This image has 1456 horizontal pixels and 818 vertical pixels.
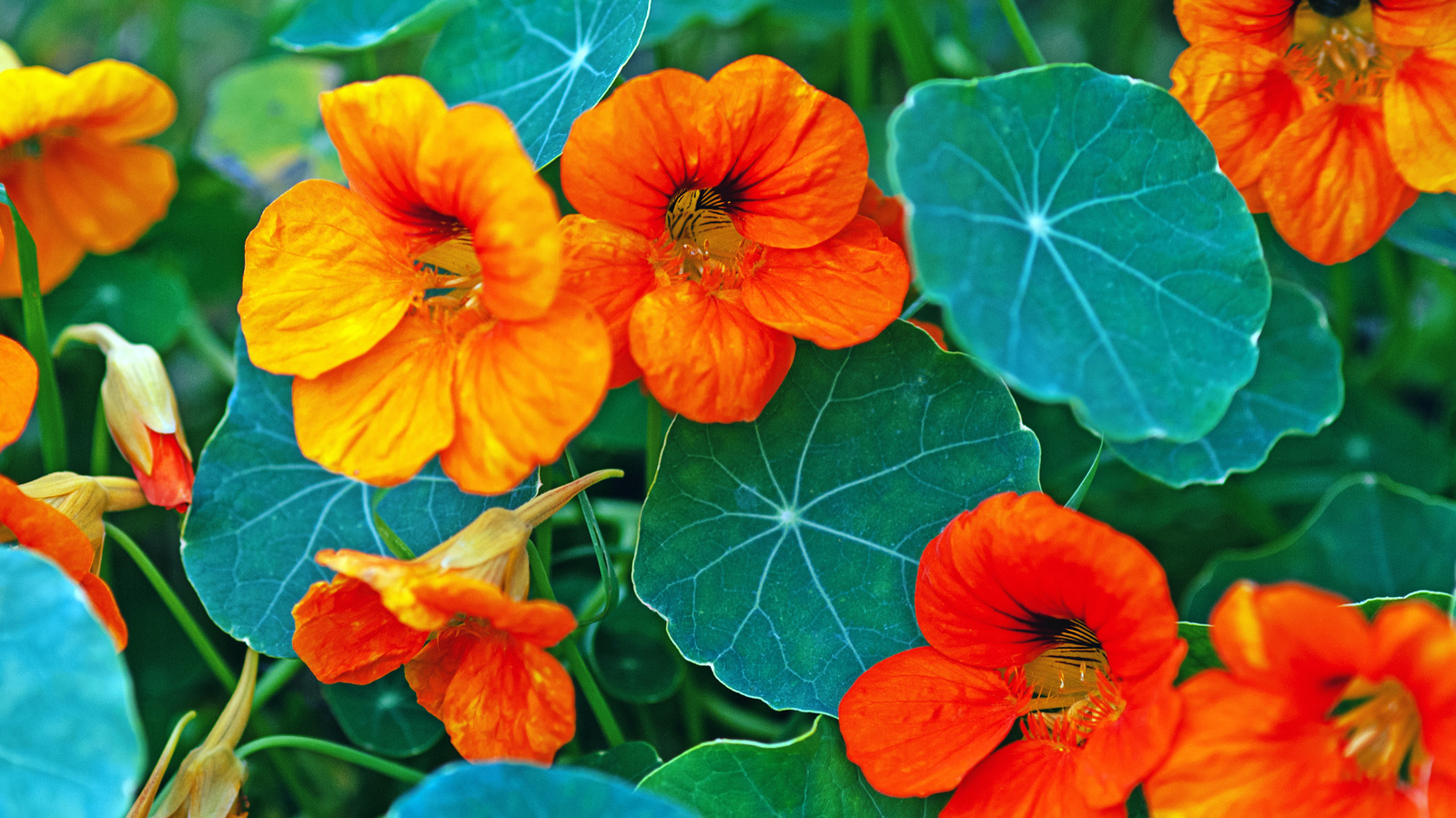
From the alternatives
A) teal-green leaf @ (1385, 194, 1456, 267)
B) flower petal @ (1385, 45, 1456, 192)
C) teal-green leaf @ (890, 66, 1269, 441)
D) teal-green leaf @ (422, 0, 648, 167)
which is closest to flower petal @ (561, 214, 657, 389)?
teal-green leaf @ (422, 0, 648, 167)

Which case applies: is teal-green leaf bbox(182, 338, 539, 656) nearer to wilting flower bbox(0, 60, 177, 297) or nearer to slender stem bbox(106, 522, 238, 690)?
slender stem bbox(106, 522, 238, 690)

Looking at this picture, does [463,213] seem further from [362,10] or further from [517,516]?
[362,10]

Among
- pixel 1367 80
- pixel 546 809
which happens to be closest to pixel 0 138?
pixel 546 809

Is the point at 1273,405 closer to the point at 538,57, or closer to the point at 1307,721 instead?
the point at 1307,721

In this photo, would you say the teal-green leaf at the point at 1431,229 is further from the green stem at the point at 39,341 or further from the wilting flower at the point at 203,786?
the green stem at the point at 39,341

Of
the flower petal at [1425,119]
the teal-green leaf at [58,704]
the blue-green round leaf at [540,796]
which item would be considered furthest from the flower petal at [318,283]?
the flower petal at [1425,119]

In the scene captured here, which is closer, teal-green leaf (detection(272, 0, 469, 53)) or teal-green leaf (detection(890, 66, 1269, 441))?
teal-green leaf (detection(890, 66, 1269, 441))
